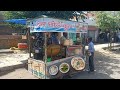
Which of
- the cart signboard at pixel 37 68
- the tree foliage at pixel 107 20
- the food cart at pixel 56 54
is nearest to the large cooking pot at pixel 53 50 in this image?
the food cart at pixel 56 54

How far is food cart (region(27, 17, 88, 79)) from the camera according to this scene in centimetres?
834

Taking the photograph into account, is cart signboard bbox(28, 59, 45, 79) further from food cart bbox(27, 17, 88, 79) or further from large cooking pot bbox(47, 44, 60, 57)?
large cooking pot bbox(47, 44, 60, 57)

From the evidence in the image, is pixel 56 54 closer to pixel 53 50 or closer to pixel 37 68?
pixel 53 50

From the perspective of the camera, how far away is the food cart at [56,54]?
8.34m

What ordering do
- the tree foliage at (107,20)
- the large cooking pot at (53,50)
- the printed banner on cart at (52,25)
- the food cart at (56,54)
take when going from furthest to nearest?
the tree foliage at (107,20) → the large cooking pot at (53,50) → the food cart at (56,54) → the printed banner on cart at (52,25)

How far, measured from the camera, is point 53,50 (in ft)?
30.7

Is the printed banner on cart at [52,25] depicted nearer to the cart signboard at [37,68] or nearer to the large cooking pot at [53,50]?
the large cooking pot at [53,50]

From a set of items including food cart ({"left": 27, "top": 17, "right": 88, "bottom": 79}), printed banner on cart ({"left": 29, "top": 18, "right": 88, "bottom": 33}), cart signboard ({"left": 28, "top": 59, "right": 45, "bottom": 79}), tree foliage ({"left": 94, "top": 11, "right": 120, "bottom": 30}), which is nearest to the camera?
printed banner on cart ({"left": 29, "top": 18, "right": 88, "bottom": 33})

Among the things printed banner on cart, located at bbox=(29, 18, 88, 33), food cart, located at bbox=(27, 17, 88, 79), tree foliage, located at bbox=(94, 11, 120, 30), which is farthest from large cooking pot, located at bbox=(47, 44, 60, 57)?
tree foliage, located at bbox=(94, 11, 120, 30)

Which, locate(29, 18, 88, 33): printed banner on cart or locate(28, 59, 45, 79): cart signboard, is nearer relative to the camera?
locate(29, 18, 88, 33): printed banner on cart

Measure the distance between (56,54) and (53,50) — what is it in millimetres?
309
